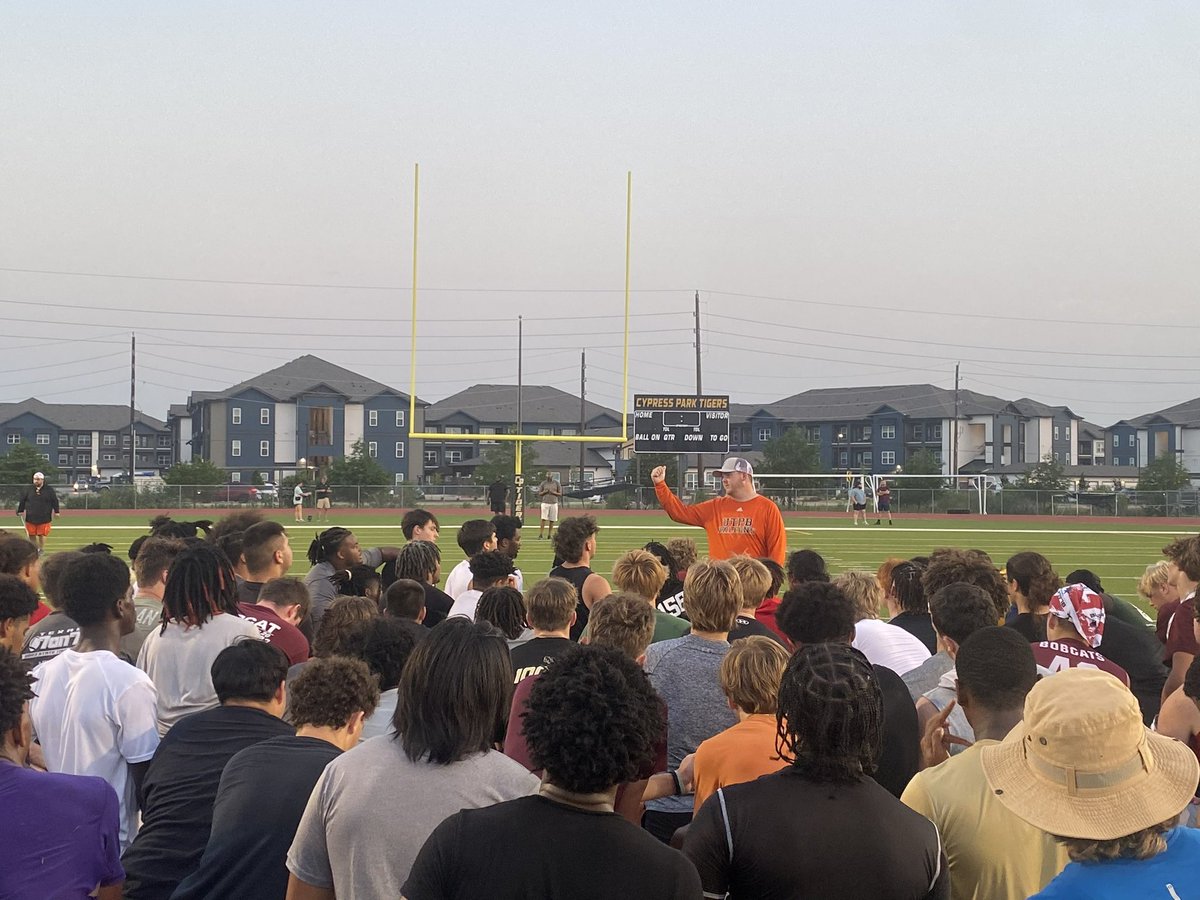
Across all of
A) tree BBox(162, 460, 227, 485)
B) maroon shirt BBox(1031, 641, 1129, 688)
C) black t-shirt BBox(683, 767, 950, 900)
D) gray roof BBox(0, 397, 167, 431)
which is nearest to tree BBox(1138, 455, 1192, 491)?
tree BBox(162, 460, 227, 485)

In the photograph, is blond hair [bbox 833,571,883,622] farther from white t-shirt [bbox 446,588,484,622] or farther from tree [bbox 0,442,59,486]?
tree [bbox 0,442,59,486]

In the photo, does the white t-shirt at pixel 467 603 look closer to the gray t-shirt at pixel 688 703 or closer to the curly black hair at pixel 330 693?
the gray t-shirt at pixel 688 703

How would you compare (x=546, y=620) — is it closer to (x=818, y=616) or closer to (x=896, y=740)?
(x=818, y=616)

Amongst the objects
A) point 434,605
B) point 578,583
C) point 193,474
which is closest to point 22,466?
point 193,474

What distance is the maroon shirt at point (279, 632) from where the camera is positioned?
522 cm

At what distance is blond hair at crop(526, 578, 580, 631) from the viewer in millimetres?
4922

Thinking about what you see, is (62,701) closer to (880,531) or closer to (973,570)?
(973,570)

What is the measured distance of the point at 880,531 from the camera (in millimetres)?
34062

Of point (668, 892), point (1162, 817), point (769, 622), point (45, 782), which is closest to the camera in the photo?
point (1162, 817)

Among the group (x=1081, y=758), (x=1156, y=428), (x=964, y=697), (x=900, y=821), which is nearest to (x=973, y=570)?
(x=964, y=697)

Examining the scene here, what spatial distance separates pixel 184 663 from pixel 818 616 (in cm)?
256

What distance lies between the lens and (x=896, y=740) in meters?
3.88

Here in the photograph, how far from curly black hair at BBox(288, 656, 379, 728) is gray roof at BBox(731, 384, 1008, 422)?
104641mm

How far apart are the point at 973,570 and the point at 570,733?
3805 mm
